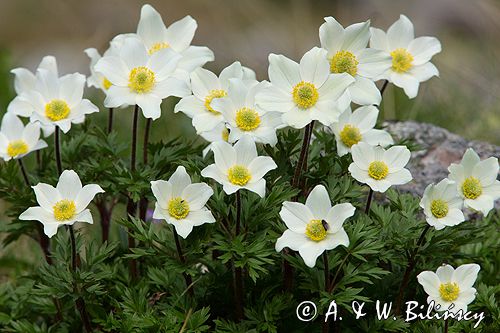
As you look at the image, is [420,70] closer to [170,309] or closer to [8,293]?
[170,309]

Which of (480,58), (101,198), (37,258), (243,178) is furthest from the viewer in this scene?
(480,58)

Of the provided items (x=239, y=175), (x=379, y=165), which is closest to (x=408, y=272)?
(x=379, y=165)

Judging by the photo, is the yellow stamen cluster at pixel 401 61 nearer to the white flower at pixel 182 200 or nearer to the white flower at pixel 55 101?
the white flower at pixel 182 200

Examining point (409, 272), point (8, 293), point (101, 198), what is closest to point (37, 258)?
point (8, 293)

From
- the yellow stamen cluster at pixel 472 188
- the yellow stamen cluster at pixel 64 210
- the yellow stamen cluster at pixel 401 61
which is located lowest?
the yellow stamen cluster at pixel 64 210

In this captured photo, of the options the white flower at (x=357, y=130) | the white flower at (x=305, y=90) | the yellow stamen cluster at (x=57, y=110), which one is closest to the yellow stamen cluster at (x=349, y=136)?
the white flower at (x=357, y=130)
